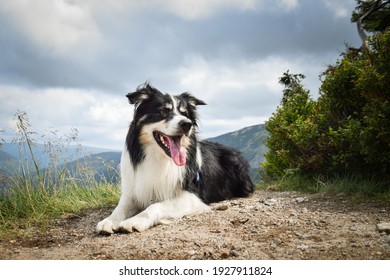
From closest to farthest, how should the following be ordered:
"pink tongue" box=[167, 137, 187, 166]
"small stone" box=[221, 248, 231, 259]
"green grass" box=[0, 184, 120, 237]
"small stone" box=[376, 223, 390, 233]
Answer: "small stone" box=[221, 248, 231, 259] → "small stone" box=[376, 223, 390, 233] → "pink tongue" box=[167, 137, 187, 166] → "green grass" box=[0, 184, 120, 237]

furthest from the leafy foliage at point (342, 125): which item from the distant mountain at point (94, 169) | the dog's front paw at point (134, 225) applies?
the distant mountain at point (94, 169)

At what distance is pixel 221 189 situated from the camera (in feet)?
17.4

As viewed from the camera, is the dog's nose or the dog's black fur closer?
the dog's nose

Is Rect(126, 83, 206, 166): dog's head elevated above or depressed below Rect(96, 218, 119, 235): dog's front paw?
above

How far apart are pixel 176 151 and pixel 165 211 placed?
689 mm

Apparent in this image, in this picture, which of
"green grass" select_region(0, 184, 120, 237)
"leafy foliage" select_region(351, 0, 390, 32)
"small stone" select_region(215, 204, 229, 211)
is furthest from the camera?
"leafy foliage" select_region(351, 0, 390, 32)

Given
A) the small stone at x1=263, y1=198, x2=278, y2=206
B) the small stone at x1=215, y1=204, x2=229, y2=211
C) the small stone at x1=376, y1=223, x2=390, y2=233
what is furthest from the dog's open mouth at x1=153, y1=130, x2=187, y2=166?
the small stone at x1=376, y1=223, x2=390, y2=233

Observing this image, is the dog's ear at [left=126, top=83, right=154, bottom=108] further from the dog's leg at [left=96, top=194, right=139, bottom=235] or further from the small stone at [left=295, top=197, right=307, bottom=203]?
the small stone at [left=295, top=197, right=307, bottom=203]

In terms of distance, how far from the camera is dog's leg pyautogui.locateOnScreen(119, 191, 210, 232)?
354cm

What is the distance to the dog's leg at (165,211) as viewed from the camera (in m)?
3.54

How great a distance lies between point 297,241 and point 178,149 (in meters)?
1.72

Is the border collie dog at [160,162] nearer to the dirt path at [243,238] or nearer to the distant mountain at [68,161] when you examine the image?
the dirt path at [243,238]

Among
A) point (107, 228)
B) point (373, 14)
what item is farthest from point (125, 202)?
point (373, 14)

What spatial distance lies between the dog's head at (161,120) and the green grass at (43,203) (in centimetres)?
166
